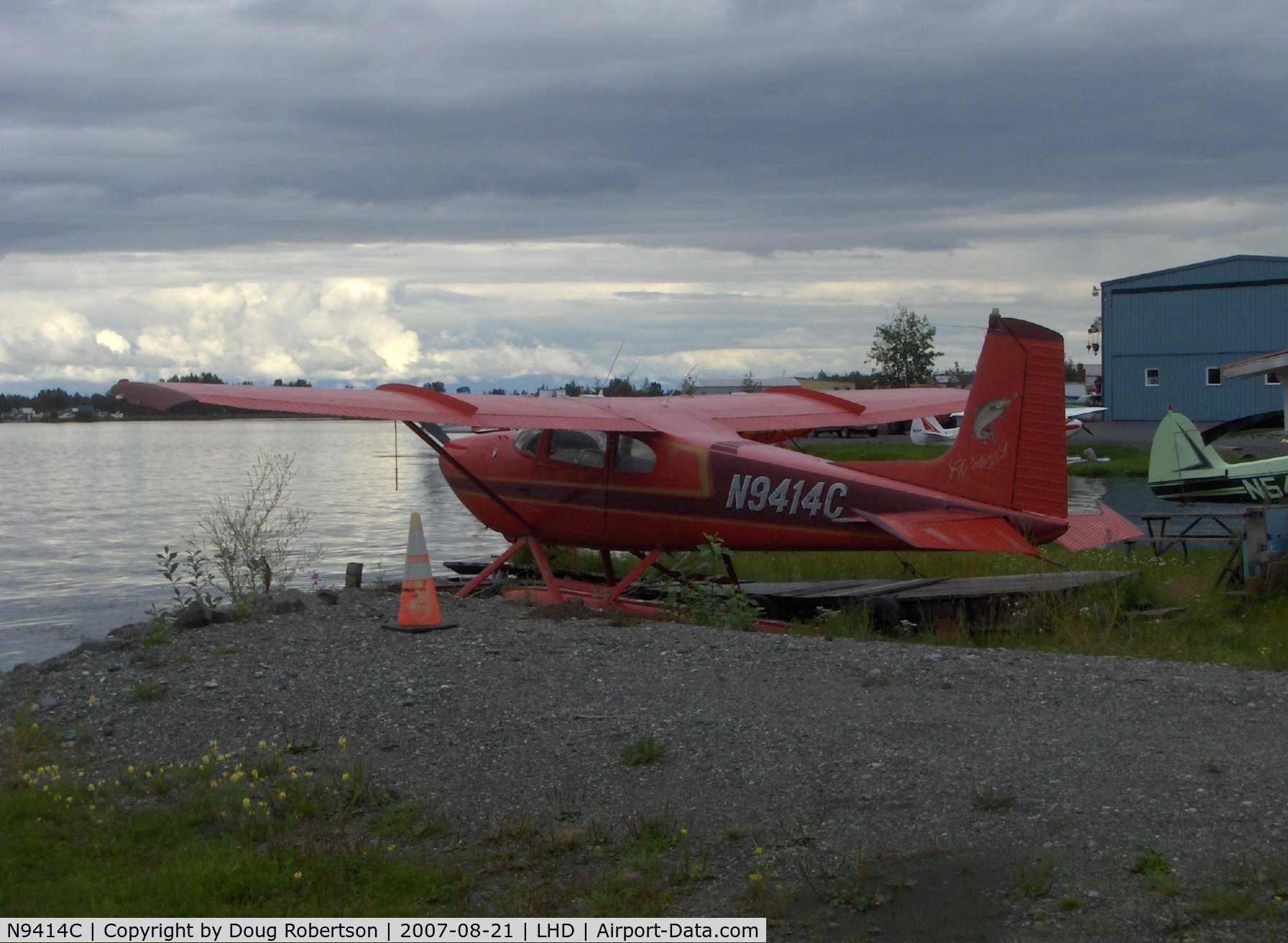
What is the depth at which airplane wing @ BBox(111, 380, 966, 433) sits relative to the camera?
34.4 ft

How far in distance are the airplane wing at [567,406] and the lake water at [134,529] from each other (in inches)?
40.1

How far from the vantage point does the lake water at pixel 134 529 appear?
53.1ft

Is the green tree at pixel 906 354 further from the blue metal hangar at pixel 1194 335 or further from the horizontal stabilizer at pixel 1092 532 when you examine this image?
the horizontal stabilizer at pixel 1092 532

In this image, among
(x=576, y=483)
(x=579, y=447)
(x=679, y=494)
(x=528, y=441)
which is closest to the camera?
(x=679, y=494)

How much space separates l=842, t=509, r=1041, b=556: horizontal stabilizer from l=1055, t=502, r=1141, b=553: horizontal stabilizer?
0.38 meters

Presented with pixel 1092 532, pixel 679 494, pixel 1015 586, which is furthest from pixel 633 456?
pixel 1092 532

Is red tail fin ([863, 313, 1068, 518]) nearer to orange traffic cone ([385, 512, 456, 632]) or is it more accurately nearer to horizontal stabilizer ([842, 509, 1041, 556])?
horizontal stabilizer ([842, 509, 1041, 556])

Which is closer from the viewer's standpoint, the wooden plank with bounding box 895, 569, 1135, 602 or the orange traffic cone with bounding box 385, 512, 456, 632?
the orange traffic cone with bounding box 385, 512, 456, 632

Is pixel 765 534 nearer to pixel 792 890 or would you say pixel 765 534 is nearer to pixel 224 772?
pixel 224 772

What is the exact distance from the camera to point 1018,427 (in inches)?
409

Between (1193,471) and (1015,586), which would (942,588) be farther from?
(1193,471)

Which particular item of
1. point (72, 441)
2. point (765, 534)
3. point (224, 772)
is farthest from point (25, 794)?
point (72, 441)

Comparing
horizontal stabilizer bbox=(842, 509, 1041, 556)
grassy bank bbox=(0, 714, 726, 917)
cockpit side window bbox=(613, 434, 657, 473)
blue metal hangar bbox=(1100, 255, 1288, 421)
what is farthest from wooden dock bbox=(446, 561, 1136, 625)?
blue metal hangar bbox=(1100, 255, 1288, 421)

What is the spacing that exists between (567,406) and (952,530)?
4589 millimetres
